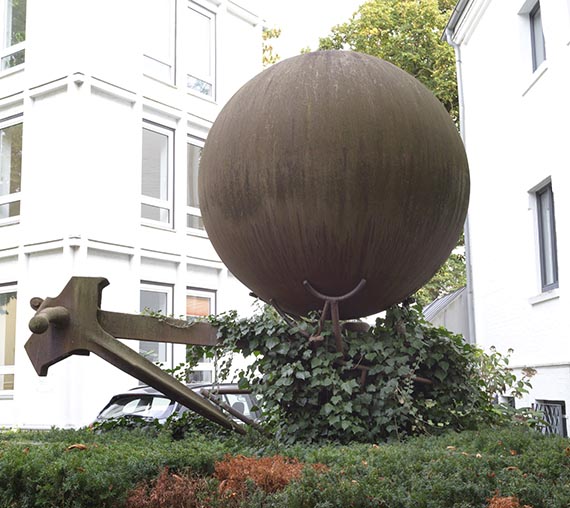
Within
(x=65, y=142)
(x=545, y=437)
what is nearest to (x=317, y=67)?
(x=545, y=437)

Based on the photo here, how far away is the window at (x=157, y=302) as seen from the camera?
54.2ft

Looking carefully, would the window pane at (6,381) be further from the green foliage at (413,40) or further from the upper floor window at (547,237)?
the green foliage at (413,40)

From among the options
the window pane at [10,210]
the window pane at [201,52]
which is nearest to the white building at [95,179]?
the window pane at [10,210]

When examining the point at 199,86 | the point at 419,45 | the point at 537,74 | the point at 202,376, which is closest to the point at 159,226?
the point at 202,376

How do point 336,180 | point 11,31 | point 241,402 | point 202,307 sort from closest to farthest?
1. point 336,180
2. point 241,402
3. point 11,31
4. point 202,307

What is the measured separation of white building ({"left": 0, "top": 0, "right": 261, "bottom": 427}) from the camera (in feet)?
50.4

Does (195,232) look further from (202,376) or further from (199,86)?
(199,86)

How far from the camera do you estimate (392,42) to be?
27.8m

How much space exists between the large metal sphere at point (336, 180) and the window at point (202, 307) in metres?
10.5

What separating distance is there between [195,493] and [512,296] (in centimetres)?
988

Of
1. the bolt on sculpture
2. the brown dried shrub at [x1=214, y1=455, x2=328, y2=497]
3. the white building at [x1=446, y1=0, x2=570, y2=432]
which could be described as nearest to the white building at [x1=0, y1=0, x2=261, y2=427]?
the white building at [x1=446, y1=0, x2=570, y2=432]

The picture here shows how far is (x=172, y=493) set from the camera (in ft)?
16.8

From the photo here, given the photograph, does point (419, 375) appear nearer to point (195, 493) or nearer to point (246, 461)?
point (246, 461)

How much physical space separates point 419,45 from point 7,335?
17600 millimetres
